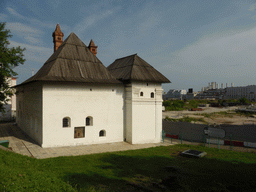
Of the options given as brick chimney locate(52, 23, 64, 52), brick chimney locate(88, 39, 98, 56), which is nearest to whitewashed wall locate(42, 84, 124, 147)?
brick chimney locate(88, 39, 98, 56)

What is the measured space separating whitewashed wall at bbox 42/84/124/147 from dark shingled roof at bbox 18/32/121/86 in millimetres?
743

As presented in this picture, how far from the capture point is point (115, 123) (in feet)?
60.9

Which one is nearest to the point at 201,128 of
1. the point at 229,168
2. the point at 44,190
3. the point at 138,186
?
the point at 229,168

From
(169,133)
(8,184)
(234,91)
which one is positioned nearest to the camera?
(8,184)

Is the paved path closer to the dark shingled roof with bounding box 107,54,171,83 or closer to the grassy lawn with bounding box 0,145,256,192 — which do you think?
the grassy lawn with bounding box 0,145,256,192

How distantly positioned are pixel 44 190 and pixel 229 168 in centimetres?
1011

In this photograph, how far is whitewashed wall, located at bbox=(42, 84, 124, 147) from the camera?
15.6 metres

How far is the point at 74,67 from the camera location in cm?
1723

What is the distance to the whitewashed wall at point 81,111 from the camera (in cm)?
1561

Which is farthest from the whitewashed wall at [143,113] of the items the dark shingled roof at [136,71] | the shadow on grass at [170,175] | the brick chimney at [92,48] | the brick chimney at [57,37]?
the brick chimney at [57,37]

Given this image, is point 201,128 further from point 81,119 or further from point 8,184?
point 8,184

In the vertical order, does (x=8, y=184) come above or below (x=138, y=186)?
above

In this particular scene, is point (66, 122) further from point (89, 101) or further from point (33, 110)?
point (33, 110)

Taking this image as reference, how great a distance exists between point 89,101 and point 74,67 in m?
3.49
